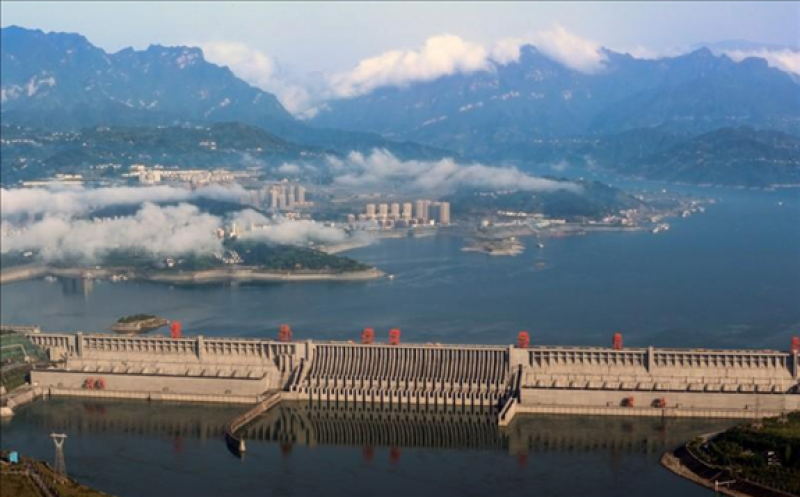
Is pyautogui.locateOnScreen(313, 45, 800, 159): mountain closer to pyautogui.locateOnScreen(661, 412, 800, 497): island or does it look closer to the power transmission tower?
pyautogui.locateOnScreen(661, 412, 800, 497): island

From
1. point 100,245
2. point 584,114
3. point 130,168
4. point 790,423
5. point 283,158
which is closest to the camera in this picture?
point 790,423

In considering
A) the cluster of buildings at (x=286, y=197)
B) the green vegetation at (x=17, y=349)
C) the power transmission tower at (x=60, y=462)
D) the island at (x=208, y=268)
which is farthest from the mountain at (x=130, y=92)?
the power transmission tower at (x=60, y=462)

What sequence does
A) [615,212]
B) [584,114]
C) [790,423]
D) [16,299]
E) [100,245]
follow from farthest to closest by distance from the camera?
[584,114]
[615,212]
[100,245]
[16,299]
[790,423]

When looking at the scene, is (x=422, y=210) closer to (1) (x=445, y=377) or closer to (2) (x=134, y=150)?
(2) (x=134, y=150)

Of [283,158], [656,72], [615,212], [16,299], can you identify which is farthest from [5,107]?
[656,72]

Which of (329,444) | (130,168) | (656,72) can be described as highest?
(656,72)

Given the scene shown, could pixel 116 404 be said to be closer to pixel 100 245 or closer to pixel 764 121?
pixel 100 245

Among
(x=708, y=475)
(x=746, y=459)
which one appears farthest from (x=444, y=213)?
(x=746, y=459)
